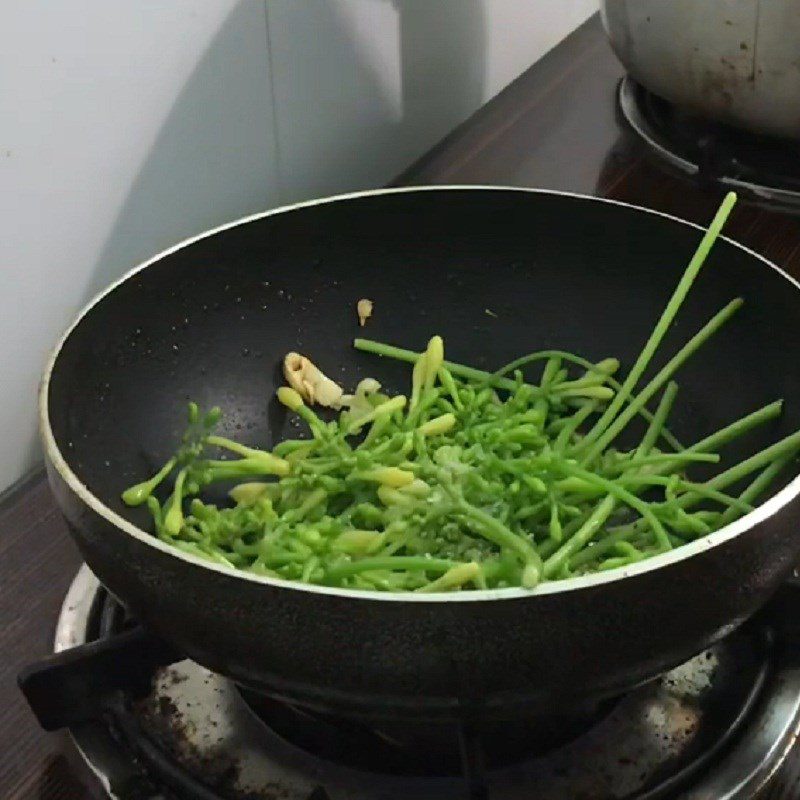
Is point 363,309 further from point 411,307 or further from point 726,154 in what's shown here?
point 726,154

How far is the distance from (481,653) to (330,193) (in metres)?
0.68

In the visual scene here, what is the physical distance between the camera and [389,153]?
1.12 meters

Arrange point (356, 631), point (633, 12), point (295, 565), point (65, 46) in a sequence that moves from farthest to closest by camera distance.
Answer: point (633, 12) < point (65, 46) < point (295, 565) < point (356, 631)

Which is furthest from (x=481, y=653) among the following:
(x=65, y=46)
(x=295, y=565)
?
(x=65, y=46)

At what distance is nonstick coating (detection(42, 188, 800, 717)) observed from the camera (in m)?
0.46

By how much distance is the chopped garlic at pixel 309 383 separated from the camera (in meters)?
0.79

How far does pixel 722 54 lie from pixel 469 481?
1.58 ft

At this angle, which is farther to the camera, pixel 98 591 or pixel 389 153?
pixel 389 153

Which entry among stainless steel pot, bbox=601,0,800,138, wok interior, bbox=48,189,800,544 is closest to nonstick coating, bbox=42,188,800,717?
wok interior, bbox=48,189,800,544

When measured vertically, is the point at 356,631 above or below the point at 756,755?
above

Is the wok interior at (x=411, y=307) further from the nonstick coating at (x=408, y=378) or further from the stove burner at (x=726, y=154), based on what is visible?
the stove burner at (x=726, y=154)

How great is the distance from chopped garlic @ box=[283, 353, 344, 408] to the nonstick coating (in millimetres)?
15

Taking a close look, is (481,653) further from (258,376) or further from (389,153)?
(389,153)

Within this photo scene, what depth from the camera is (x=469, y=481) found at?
2.12 ft
